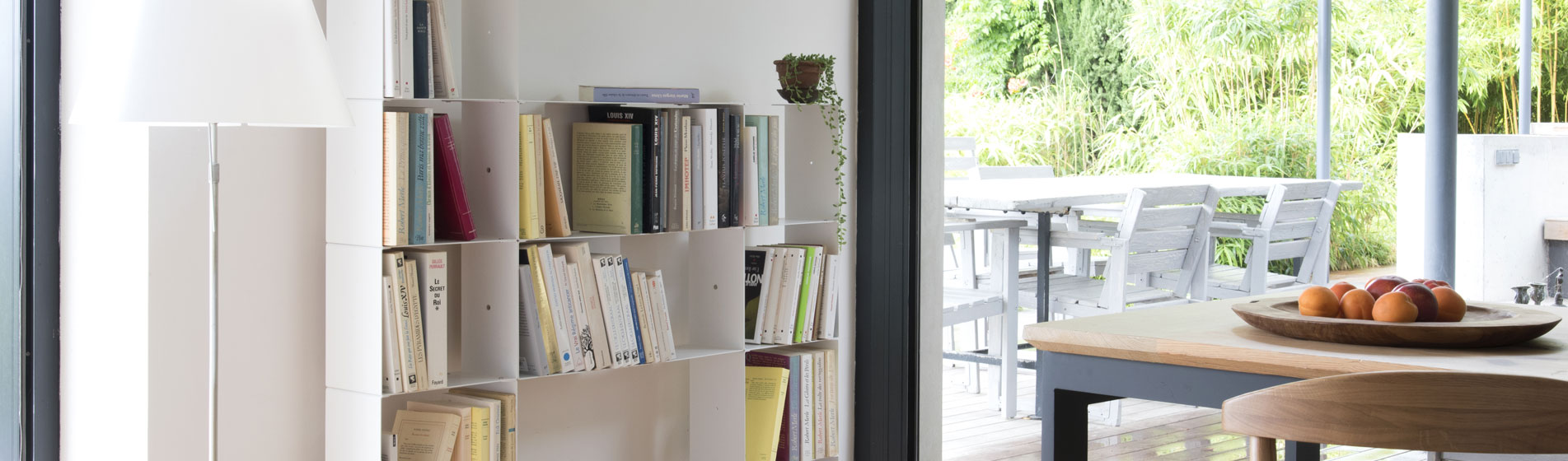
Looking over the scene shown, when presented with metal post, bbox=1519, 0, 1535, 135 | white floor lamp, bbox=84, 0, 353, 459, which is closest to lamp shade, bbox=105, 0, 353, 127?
white floor lamp, bbox=84, 0, 353, 459

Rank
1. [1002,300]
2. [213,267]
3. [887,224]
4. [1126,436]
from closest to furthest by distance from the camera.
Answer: [213,267] → [887,224] → [1126,436] → [1002,300]

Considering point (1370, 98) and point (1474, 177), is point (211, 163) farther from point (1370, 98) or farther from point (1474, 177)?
point (1370, 98)

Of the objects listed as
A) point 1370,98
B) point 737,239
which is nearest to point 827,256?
point 737,239

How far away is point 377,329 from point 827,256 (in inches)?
42.4

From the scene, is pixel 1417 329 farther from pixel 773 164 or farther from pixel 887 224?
pixel 887 224

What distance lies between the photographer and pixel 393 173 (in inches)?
87.0

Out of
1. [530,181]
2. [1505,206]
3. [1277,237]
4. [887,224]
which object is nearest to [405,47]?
[530,181]

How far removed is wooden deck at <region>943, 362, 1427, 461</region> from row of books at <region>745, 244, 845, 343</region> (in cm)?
106

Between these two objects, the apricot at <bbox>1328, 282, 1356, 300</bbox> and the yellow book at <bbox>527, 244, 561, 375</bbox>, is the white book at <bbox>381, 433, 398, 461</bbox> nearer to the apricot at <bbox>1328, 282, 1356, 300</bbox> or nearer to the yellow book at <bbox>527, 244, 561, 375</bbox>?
the yellow book at <bbox>527, 244, 561, 375</bbox>

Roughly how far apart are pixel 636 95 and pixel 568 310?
0.45 m

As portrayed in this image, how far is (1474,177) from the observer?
482 centimetres

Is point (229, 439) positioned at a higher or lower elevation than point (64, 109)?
lower

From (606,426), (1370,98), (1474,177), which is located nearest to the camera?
(606,426)

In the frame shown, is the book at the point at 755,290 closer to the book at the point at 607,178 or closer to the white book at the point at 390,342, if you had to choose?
the book at the point at 607,178
